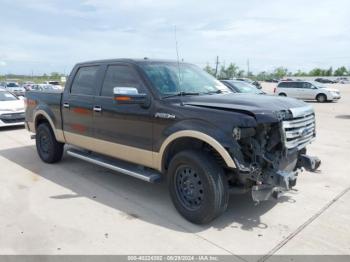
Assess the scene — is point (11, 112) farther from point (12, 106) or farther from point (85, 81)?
point (85, 81)

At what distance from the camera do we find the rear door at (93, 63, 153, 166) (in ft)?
15.1

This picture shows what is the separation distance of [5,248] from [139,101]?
221cm

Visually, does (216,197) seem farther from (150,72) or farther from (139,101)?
(150,72)

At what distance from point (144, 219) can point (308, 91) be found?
78.4ft

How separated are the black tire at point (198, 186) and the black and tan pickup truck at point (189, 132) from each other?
11 millimetres

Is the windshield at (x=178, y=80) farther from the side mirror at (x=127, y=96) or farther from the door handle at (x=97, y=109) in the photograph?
the door handle at (x=97, y=109)

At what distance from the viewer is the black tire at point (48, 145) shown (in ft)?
21.6

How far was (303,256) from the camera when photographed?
11.0ft

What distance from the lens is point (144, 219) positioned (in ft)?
13.9

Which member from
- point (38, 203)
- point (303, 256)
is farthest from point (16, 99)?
point (303, 256)

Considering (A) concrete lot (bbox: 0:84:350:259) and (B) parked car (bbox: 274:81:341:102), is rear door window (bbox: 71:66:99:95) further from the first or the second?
(B) parked car (bbox: 274:81:341:102)

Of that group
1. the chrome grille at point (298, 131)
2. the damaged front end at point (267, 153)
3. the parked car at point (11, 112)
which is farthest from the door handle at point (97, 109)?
the parked car at point (11, 112)

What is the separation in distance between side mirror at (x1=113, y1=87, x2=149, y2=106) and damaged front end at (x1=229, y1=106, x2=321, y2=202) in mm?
1360

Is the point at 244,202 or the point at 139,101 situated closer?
the point at 139,101
